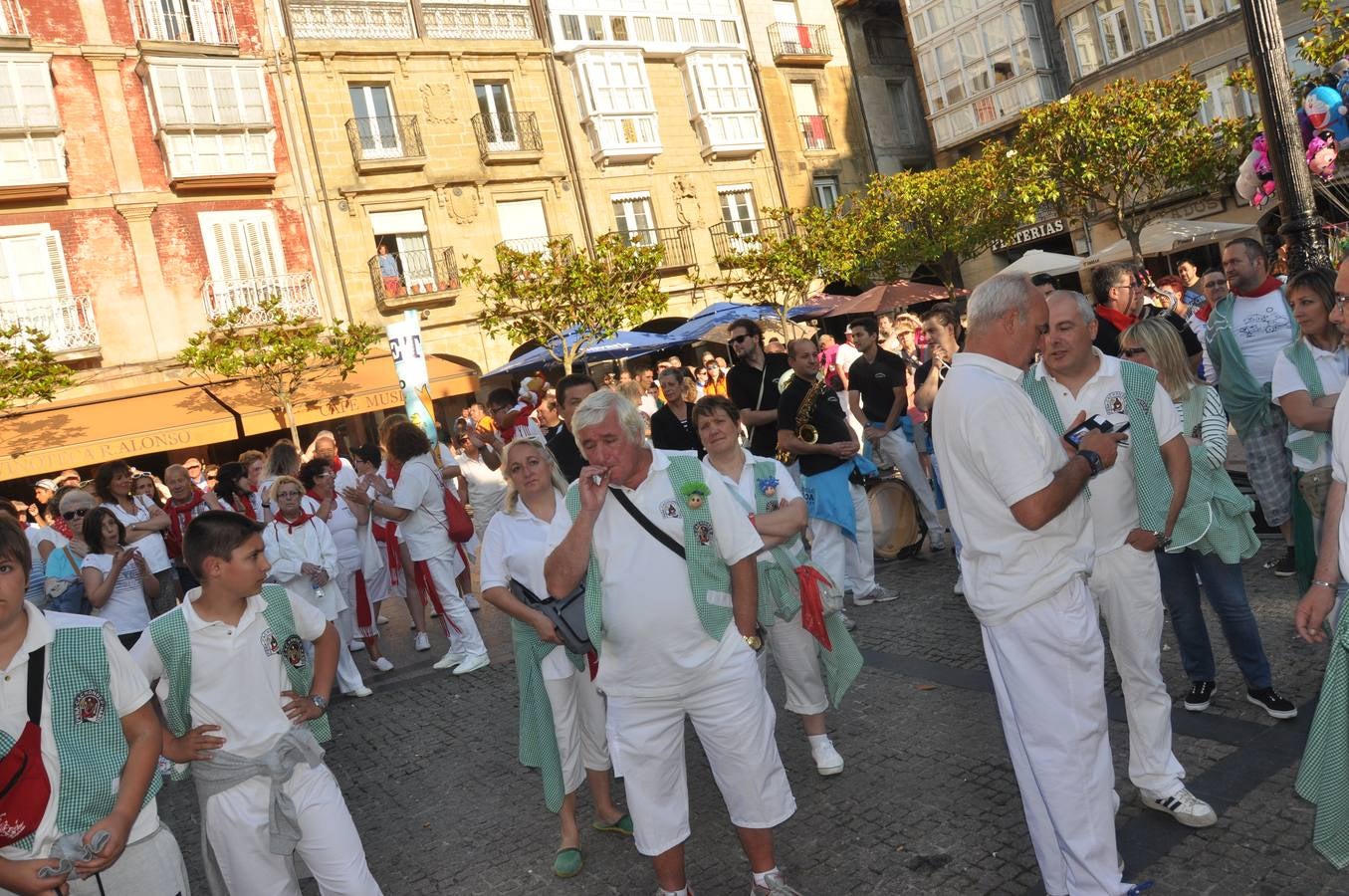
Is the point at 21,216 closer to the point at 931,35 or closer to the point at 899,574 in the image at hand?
the point at 899,574

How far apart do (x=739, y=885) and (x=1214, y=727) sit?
222 cm

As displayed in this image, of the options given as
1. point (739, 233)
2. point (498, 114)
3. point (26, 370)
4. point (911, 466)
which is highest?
point (498, 114)

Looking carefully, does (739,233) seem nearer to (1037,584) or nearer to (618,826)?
(618,826)

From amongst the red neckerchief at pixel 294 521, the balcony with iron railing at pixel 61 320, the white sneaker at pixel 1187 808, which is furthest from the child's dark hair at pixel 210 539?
the balcony with iron railing at pixel 61 320

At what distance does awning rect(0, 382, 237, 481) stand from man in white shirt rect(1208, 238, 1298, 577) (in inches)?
824

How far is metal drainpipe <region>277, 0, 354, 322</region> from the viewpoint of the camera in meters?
25.2

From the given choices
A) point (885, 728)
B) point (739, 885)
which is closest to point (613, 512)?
point (739, 885)

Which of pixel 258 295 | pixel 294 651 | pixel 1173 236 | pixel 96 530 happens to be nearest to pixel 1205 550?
pixel 294 651

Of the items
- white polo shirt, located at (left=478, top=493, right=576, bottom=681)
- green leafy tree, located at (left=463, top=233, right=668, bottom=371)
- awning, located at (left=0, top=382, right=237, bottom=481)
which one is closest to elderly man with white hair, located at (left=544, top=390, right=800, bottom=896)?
white polo shirt, located at (left=478, top=493, right=576, bottom=681)

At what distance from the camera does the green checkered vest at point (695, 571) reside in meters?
3.54

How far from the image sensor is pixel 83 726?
2.89 m

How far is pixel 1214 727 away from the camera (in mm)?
4594

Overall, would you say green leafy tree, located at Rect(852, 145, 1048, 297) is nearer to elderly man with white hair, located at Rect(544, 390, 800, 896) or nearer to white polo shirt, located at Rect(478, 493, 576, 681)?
white polo shirt, located at Rect(478, 493, 576, 681)

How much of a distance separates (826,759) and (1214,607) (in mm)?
1870
